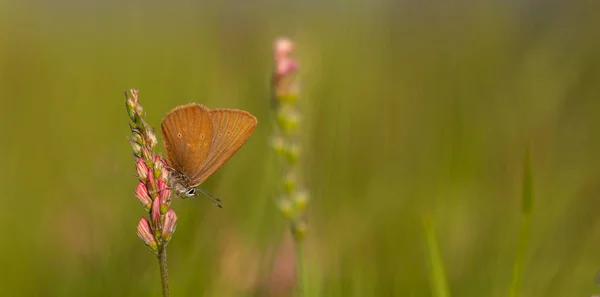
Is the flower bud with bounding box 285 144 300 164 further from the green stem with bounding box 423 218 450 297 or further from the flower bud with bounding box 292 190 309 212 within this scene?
the green stem with bounding box 423 218 450 297

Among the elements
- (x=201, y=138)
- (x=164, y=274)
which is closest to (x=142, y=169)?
(x=164, y=274)

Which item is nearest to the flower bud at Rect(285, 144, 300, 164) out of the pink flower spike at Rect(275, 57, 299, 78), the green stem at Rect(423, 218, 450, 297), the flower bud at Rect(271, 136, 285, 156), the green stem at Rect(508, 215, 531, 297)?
the flower bud at Rect(271, 136, 285, 156)

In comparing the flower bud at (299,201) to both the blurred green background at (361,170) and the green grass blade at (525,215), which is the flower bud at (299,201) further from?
the green grass blade at (525,215)

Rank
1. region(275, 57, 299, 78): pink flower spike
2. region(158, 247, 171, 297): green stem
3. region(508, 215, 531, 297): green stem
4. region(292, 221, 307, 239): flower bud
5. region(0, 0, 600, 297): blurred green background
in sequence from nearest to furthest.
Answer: region(158, 247, 171, 297): green stem, region(508, 215, 531, 297): green stem, region(292, 221, 307, 239): flower bud, region(275, 57, 299, 78): pink flower spike, region(0, 0, 600, 297): blurred green background

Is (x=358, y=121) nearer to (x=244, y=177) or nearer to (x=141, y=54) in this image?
(x=244, y=177)

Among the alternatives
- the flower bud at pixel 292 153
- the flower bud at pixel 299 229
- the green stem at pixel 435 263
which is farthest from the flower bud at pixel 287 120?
the green stem at pixel 435 263
